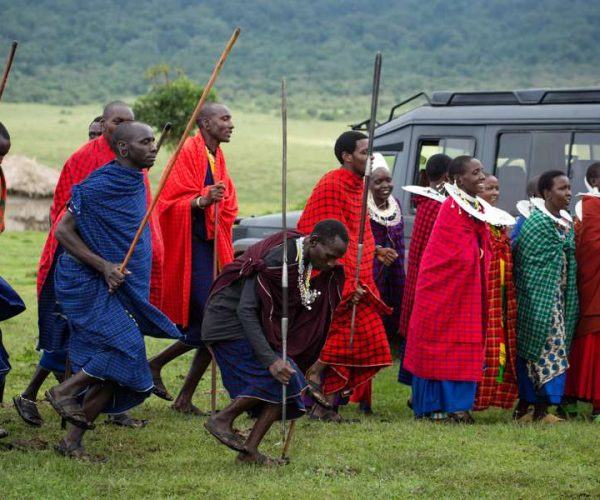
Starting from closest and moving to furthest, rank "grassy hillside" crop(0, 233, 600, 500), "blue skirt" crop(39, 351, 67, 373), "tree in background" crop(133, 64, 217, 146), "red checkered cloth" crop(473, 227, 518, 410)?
"grassy hillside" crop(0, 233, 600, 500) < "blue skirt" crop(39, 351, 67, 373) < "red checkered cloth" crop(473, 227, 518, 410) < "tree in background" crop(133, 64, 217, 146)

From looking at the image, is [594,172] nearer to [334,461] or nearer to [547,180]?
[547,180]

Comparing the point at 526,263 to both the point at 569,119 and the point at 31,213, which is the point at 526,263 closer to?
the point at 569,119

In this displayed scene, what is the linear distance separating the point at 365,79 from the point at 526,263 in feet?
288

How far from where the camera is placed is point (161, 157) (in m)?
52.5

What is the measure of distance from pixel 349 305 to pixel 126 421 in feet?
5.40

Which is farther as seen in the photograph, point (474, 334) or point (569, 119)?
point (569, 119)

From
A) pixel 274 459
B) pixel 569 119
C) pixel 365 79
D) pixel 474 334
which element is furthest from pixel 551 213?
pixel 365 79

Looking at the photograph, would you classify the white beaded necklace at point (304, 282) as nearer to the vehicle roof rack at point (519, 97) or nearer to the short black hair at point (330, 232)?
the short black hair at point (330, 232)

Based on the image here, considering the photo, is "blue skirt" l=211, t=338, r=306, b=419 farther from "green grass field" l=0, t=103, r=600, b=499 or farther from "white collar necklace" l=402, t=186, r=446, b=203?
"white collar necklace" l=402, t=186, r=446, b=203

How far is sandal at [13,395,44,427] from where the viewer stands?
23.5 feet

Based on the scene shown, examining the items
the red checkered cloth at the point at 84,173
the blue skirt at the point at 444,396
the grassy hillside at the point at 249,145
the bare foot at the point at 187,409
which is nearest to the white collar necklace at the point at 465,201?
the blue skirt at the point at 444,396

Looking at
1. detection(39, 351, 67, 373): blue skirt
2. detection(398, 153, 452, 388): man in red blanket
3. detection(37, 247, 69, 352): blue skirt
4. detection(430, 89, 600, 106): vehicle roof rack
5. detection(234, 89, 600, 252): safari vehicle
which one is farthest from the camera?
detection(430, 89, 600, 106): vehicle roof rack

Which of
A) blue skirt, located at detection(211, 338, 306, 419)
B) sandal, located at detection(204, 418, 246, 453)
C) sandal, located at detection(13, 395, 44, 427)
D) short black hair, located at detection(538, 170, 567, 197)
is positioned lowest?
sandal, located at detection(13, 395, 44, 427)

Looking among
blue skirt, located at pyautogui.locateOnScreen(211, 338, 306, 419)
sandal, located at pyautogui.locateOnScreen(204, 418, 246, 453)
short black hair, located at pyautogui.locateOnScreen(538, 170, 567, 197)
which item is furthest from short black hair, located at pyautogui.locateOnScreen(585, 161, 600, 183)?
sandal, located at pyautogui.locateOnScreen(204, 418, 246, 453)
